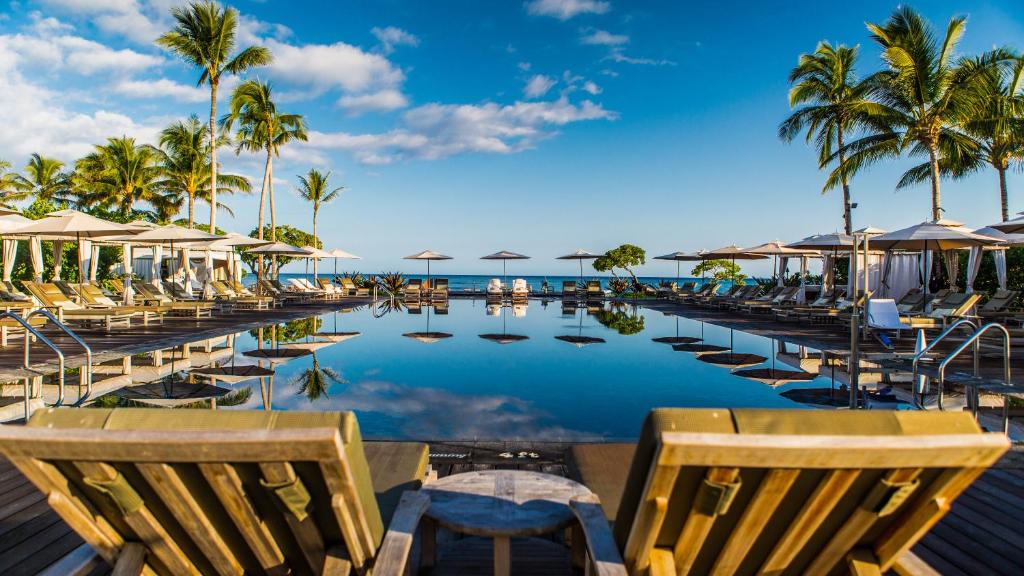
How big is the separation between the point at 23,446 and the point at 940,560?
10.3 ft

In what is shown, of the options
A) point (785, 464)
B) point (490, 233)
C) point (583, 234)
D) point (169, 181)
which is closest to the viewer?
point (785, 464)

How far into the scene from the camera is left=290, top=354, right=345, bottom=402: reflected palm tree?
5.92 meters

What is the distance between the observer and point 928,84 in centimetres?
1497

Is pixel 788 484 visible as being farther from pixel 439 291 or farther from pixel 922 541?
pixel 439 291

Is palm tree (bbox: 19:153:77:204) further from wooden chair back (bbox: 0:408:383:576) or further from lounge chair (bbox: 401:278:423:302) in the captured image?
wooden chair back (bbox: 0:408:383:576)

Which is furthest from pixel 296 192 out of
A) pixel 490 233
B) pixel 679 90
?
pixel 679 90

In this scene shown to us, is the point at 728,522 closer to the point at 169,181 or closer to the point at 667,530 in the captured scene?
the point at 667,530

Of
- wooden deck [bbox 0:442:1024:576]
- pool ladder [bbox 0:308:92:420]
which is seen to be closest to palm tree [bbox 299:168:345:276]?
pool ladder [bbox 0:308:92:420]

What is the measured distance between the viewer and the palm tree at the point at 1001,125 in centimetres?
1588

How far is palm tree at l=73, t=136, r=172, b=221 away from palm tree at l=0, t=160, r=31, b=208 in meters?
5.48

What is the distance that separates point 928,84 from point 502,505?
1858cm

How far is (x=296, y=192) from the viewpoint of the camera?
3391 centimetres

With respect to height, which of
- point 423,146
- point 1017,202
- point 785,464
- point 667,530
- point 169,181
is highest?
point 423,146

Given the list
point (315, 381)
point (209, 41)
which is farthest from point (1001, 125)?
point (209, 41)
